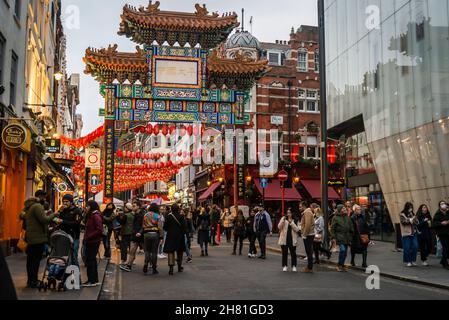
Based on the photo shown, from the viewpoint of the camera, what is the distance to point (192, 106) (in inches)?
1110

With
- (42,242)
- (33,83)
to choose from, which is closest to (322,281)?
(42,242)

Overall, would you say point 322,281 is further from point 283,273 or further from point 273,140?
point 273,140

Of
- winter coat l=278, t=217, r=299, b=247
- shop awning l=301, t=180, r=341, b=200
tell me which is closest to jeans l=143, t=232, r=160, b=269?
winter coat l=278, t=217, r=299, b=247

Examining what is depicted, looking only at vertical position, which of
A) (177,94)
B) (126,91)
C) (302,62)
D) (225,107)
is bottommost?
(225,107)

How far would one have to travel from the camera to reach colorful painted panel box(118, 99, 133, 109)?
90.8 ft

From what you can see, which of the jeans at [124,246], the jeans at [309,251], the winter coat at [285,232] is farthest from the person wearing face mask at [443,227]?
the jeans at [124,246]

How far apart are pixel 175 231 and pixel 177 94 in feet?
50.9

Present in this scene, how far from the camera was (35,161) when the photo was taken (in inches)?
846

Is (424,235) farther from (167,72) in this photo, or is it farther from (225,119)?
(167,72)

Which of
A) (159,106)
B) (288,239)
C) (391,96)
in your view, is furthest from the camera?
(159,106)

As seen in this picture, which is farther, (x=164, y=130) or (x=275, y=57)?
(x=275, y=57)

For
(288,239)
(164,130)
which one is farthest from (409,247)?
(164,130)

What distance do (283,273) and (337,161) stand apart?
29.7 metres

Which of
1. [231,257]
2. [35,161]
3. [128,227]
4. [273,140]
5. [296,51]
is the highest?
[296,51]
